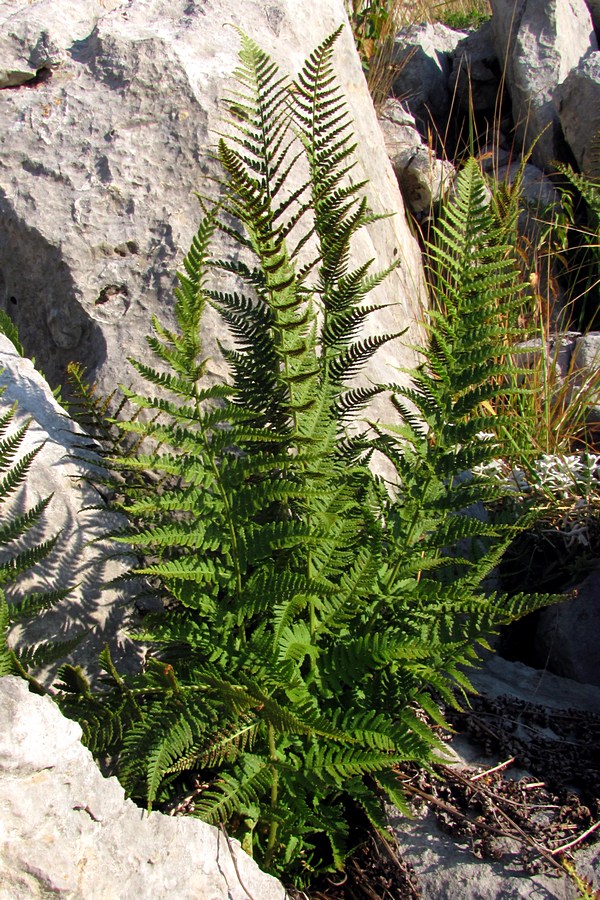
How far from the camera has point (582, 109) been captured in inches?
205

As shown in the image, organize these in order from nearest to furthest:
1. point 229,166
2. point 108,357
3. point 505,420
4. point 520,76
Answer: point 229,166 < point 505,420 < point 108,357 < point 520,76

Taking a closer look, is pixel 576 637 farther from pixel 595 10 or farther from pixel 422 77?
pixel 595 10

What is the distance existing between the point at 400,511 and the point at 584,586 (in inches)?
→ 52.8

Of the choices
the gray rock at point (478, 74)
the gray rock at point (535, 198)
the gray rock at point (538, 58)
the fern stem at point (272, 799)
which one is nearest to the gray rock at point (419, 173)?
the gray rock at point (535, 198)

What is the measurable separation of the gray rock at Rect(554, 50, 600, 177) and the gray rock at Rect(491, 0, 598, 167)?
183 millimetres

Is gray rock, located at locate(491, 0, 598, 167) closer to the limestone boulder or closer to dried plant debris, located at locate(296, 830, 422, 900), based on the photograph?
the limestone boulder

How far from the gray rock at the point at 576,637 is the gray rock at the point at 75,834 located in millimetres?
1624

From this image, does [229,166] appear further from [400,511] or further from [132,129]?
[132,129]

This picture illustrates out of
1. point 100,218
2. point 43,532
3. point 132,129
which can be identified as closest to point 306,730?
point 43,532

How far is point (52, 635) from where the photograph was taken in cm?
202

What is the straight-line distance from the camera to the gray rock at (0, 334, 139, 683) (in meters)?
2.03

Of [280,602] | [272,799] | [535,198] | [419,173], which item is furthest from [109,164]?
[535,198]

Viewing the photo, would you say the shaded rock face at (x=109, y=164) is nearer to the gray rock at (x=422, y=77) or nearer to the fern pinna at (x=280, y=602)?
the fern pinna at (x=280, y=602)

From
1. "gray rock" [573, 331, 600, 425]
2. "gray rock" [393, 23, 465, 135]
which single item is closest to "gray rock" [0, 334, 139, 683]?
"gray rock" [573, 331, 600, 425]
